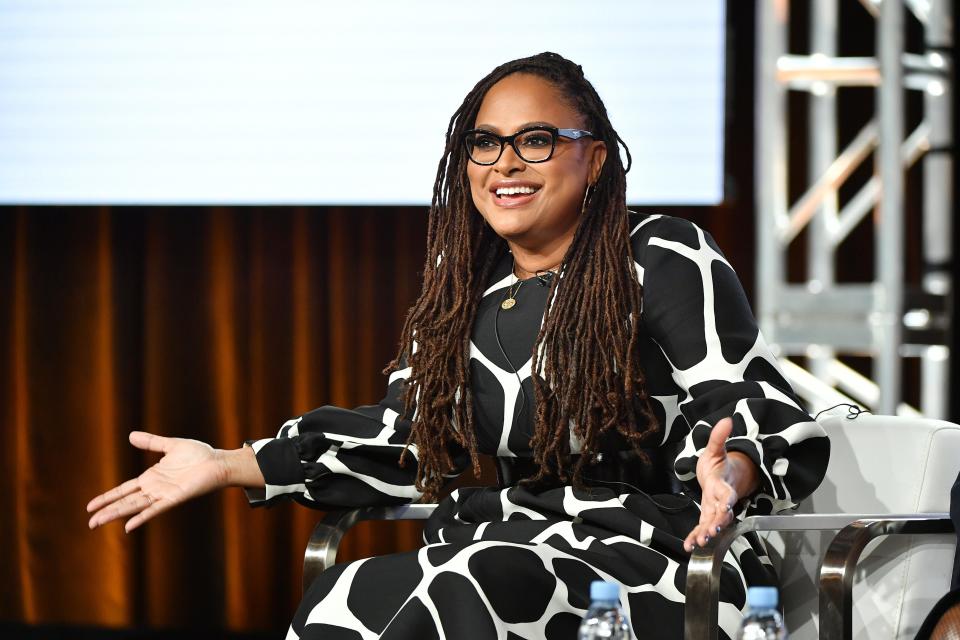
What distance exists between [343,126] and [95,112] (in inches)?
31.9

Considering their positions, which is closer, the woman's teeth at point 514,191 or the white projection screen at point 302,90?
the woman's teeth at point 514,191

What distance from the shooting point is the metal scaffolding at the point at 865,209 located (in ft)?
10.4

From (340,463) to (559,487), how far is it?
0.42 m

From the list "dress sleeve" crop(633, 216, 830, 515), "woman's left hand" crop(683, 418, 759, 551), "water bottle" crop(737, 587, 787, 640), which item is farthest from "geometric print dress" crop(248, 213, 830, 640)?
"water bottle" crop(737, 587, 787, 640)

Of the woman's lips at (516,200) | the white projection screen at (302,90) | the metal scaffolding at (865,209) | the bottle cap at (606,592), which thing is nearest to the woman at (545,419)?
the woman's lips at (516,200)

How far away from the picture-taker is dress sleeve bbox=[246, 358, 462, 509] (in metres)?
2.22

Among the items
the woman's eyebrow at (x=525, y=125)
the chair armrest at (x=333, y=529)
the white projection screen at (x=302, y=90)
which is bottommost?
the chair armrest at (x=333, y=529)

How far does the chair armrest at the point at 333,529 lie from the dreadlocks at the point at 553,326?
0.17 ft

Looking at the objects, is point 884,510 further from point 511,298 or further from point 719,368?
point 511,298

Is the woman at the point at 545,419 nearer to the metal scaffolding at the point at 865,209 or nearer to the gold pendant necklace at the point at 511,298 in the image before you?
the gold pendant necklace at the point at 511,298

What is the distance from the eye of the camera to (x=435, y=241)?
2.33 meters

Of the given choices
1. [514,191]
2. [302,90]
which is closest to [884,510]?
[514,191]

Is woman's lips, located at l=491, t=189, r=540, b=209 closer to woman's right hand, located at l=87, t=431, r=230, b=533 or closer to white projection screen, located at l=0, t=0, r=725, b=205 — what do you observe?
woman's right hand, located at l=87, t=431, r=230, b=533

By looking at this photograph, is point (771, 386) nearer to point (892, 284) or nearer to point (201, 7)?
point (892, 284)
